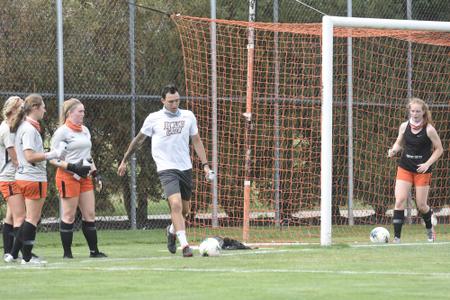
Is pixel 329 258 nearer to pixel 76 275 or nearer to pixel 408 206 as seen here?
pixel 76 275

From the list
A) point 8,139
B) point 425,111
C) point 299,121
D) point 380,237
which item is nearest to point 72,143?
point 8,139

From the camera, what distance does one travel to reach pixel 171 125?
1420 cm

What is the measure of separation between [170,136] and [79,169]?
3.94ft

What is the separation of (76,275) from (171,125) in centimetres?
329

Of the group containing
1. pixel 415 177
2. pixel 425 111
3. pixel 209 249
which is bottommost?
pixel 209 249

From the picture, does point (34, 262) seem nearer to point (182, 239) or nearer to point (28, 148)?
point (28, 148)

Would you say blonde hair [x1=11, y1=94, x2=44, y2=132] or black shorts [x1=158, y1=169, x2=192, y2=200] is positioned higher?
blonde hair [x1=11, y1=94, x2=44, y2=132]

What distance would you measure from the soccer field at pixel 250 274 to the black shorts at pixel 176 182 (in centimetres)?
79

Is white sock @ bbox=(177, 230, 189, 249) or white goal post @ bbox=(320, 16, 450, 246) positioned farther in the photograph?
white goal post @ bbox=(320, 16, 450, 246)

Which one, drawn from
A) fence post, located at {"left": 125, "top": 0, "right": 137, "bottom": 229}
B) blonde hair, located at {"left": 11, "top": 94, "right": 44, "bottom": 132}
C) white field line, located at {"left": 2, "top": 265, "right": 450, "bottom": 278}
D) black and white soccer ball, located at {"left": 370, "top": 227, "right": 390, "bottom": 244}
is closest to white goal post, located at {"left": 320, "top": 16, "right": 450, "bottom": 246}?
black and white soccer ball, located at {"left": 370, "top": 227, "right": 390, "bottom": 244}

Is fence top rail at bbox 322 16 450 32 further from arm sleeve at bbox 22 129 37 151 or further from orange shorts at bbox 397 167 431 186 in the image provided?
arm sleeve at bbox 22 129 37 151

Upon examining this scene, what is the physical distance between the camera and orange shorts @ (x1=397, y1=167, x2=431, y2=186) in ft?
51.9

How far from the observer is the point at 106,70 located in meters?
20.5

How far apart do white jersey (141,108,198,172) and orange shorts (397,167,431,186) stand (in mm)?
3194
